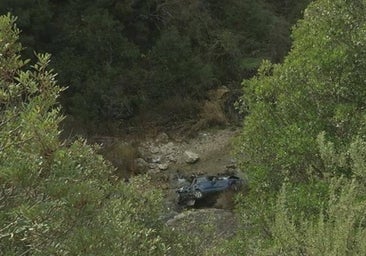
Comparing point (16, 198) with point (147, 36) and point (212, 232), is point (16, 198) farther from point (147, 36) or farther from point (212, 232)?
point (147, 36)

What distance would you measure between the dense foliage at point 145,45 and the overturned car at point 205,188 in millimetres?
7384

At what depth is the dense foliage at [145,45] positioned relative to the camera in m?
27.7

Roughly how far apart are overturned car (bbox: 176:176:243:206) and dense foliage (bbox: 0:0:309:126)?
738 cm

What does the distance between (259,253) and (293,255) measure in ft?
4.97

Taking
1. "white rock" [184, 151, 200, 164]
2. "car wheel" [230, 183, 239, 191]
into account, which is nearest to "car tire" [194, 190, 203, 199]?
"car wheel" [230, 183, 239, 191]

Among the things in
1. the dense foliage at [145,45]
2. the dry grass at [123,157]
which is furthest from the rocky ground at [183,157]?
the dense foliage at [145,45]

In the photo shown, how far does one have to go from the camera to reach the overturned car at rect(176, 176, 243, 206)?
2253 centimetres

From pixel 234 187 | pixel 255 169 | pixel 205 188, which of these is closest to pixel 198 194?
pixel 205 188

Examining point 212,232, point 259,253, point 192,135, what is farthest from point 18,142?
point 192,135

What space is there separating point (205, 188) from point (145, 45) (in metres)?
11.0

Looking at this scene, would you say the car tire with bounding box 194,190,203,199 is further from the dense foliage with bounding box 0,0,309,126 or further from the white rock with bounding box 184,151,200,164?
the dense foliage with bounding box 0,0,309,126

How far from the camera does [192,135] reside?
28828mm

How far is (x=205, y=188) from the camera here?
74.9 feet

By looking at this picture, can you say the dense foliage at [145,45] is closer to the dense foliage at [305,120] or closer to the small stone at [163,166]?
the small stone at [163,166]
